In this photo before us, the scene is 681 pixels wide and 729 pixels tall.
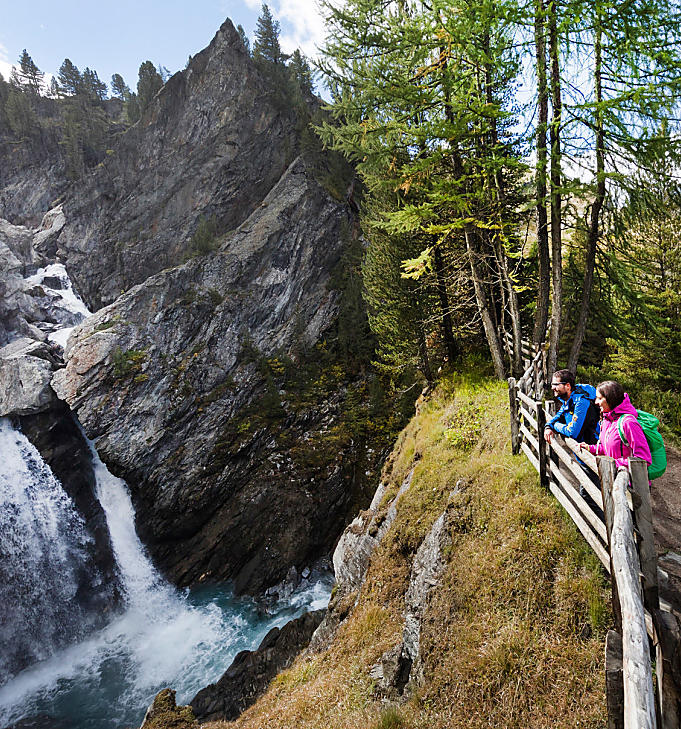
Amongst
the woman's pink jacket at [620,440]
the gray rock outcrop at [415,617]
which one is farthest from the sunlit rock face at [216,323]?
the woman's pink jacket at [620,440]

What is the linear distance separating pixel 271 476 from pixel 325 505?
150 inches

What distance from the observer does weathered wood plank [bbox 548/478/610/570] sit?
13.1 ft

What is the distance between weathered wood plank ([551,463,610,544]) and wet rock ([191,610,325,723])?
34.5 feet

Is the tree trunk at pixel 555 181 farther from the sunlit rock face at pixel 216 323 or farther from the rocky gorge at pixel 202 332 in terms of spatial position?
the sunlit rock face at pixel 216 323

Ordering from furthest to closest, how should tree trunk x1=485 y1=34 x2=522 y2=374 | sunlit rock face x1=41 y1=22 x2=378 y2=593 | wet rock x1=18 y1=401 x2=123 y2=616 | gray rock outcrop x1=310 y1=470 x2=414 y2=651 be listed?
1. sunlit rock face x1=41 y1=22 x2=378 y2=593
2. wet rock x1=18 y1=401 x2=123 y2=616
3. gray rock outcrop x1=310 y1=470 x2=414 y2=651
4. tree trunk x1=485 y1=34 x2=522 y2=374

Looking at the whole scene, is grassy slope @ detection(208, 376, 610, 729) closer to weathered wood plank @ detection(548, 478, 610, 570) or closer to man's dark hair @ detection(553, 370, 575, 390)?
weathered wood plank @ detection(548, 478, 610, 570)

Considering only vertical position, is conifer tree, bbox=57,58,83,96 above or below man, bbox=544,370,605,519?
above

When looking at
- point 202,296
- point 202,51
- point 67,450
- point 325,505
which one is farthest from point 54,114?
point 325,505

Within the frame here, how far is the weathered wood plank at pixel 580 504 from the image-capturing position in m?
3.93

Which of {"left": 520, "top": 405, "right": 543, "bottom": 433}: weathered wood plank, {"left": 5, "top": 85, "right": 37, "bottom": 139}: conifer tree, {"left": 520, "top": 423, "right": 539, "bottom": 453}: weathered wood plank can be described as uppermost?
{"left": 5, "top": 85, "right": 37, "bottom": 139}: conifer tree

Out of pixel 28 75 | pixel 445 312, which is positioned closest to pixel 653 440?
pixel 445 312

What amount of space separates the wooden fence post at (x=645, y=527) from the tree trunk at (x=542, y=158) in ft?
18.4

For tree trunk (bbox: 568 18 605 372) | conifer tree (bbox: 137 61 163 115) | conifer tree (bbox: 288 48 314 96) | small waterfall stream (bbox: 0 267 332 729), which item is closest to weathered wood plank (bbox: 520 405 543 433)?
tree trunk (bbox: 568 18 605 372)

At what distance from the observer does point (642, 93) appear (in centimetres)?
635
